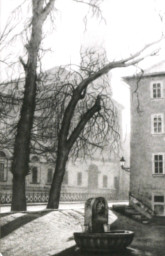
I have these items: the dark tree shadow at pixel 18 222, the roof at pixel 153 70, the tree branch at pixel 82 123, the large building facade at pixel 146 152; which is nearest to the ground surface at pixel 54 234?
the dark tree shadow at pixel 18 222

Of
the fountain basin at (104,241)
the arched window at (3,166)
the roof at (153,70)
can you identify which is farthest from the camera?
the arched window at (3,166)

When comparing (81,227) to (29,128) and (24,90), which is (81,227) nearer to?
(29,128)

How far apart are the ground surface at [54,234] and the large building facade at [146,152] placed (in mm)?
269

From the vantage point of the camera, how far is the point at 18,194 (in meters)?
6.09

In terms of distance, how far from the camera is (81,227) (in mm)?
5449

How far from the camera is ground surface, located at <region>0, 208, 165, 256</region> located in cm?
414

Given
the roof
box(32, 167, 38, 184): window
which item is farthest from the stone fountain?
box(32, 167, 38, 184): window

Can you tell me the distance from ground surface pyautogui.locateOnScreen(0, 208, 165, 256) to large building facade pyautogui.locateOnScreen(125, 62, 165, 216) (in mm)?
269

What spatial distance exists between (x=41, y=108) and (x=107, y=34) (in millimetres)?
2030

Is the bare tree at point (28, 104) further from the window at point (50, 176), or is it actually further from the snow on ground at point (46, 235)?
the snow on ground at point (46, 235)

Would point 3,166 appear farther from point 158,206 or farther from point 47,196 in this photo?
point 158,206

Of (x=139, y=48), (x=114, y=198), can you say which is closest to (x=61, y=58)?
(x=139, y=48)

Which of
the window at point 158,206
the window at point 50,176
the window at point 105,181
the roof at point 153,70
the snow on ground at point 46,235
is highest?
the roof at point 153,70

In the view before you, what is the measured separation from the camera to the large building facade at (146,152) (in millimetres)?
4336
